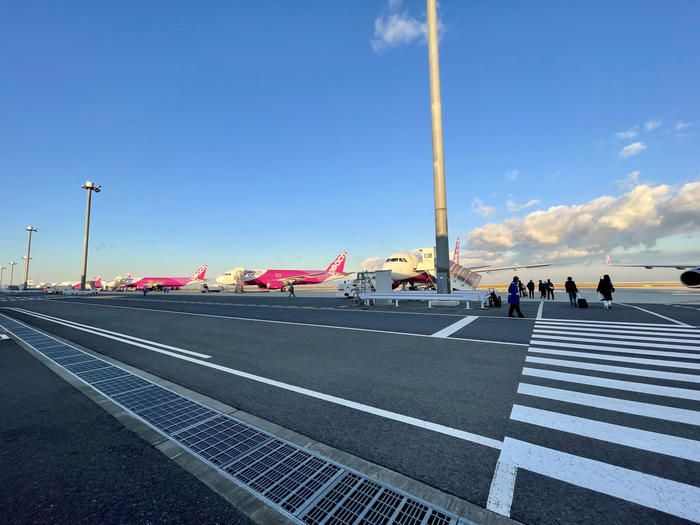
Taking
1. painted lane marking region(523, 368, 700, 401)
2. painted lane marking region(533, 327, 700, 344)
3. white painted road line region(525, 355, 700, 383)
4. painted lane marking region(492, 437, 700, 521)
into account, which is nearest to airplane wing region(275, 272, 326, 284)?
painted lane marking region(533, 327, 700, 344)

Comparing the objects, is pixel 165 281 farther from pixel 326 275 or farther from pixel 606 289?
pixel 606 289

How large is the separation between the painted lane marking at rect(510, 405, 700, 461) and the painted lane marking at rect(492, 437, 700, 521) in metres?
0.61

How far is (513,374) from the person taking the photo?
542cm

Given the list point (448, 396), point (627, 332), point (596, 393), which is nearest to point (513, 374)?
point (596, 393)

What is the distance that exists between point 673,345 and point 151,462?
10.9 meters

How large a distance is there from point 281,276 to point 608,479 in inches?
2511

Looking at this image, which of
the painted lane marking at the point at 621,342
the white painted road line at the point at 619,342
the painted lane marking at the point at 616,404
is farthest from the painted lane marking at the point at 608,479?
the white painted road line at the point at 619,342

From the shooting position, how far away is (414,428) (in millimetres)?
3449

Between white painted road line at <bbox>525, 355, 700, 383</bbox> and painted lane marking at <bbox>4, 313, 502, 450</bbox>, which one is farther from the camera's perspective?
white painted road line at <bbox>525, 355, 700, 383</bbox>

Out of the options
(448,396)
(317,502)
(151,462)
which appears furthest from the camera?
(448,396)

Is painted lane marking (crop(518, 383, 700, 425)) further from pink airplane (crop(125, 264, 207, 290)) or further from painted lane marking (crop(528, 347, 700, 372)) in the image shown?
pink airplane (crop(125, 264, 207, 290))

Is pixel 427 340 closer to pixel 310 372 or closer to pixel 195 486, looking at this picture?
pixel 310 372

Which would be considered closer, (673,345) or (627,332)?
(673,345)

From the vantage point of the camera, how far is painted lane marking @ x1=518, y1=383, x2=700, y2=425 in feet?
12.1
